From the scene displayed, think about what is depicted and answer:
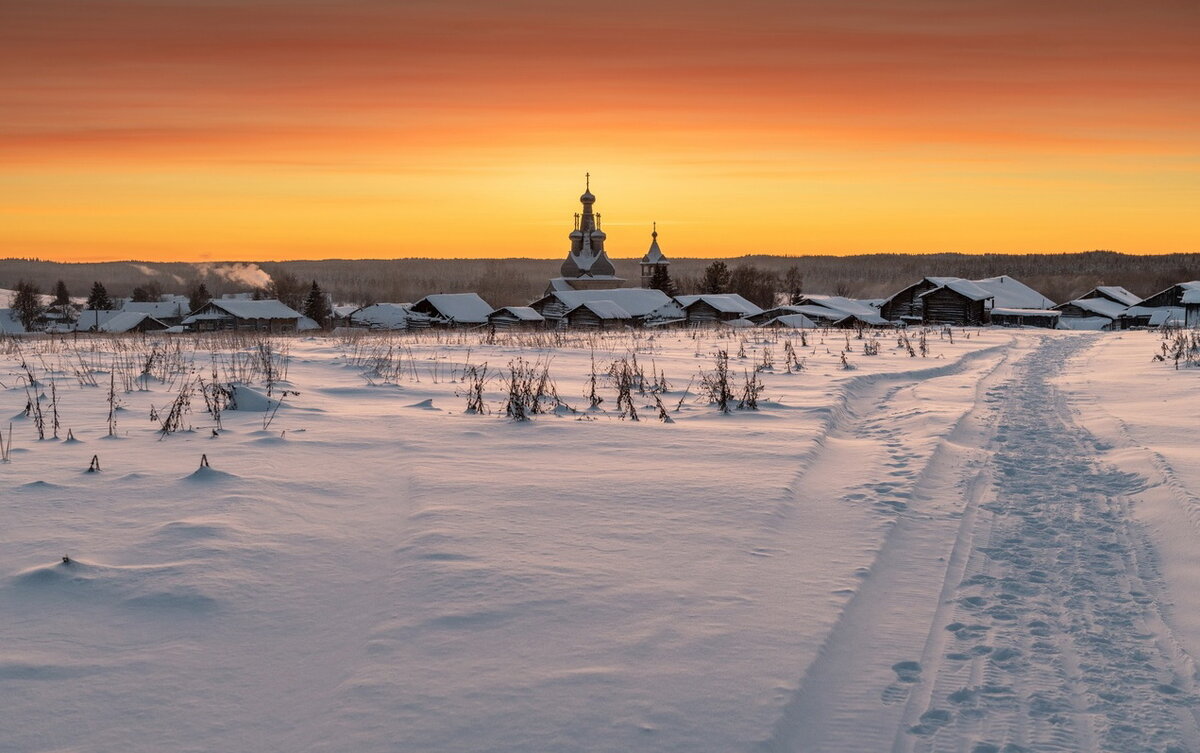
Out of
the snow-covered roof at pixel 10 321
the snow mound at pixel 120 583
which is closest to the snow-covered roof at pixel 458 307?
the snow-covered roof at pixel 10 321

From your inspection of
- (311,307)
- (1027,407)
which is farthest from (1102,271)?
(1027,407)

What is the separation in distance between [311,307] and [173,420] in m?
84.7

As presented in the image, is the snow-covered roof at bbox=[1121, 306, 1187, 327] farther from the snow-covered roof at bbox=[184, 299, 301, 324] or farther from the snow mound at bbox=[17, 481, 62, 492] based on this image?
the snow mound at bbox=[17, 481, 62, 492]

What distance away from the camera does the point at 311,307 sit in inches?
3462

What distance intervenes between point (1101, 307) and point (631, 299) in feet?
129

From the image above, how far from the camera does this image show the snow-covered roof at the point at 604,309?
196 ft

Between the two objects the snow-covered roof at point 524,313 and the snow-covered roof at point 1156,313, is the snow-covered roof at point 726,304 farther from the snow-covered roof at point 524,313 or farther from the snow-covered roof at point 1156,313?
the snow-covered roof at point 1156,313

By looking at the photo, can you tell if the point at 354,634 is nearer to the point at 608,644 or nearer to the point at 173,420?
the point at 608,644

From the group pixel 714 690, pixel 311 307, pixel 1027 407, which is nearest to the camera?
pixel 714 690

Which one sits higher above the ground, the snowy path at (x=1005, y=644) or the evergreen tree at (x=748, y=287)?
the evergreen tree at (x=748, y=287)

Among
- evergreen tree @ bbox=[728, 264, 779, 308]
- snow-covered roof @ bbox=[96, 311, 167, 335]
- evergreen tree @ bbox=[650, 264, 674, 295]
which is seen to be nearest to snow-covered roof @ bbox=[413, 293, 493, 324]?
evergreen tree @ bbox=[650, 264, 674, 295]

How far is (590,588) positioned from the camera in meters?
3.86

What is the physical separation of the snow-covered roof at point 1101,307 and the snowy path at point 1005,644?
73367 mm

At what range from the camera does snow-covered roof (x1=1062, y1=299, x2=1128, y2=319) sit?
69.4 metres
